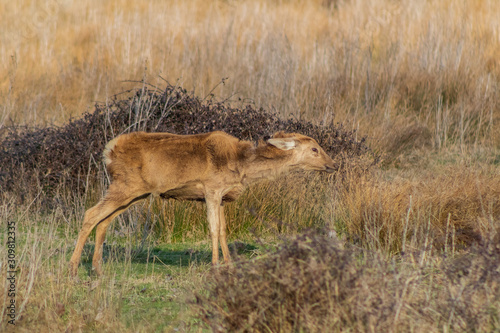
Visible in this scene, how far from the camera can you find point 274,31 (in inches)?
742

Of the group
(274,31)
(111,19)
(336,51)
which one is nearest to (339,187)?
(336,51)

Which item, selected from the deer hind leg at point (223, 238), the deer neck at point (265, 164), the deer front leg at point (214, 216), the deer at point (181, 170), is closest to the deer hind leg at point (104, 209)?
the deer at point (181, 170)

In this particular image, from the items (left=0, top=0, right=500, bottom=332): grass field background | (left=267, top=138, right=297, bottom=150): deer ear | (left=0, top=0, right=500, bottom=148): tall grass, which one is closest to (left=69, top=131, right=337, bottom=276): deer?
(left=267, top=138, right=297, bottom=150): deer ear

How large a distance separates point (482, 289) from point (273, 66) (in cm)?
1121

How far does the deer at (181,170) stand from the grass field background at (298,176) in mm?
483

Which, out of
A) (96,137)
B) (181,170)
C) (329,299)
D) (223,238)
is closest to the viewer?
(329,299)

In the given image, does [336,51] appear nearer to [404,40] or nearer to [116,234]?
[404,40]

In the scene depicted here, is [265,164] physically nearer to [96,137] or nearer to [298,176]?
[298,176]

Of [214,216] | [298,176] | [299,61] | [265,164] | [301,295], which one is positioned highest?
[301,295]

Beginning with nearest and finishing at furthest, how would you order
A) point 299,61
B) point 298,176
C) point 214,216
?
point 214,216 < point 298,176 < point 299,61

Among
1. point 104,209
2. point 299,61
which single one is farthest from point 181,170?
point 299,61

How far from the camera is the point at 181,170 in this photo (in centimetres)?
726

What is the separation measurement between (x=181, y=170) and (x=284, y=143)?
1.29m

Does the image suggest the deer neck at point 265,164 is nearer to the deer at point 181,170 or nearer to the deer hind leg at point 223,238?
the deer at point 181,170
